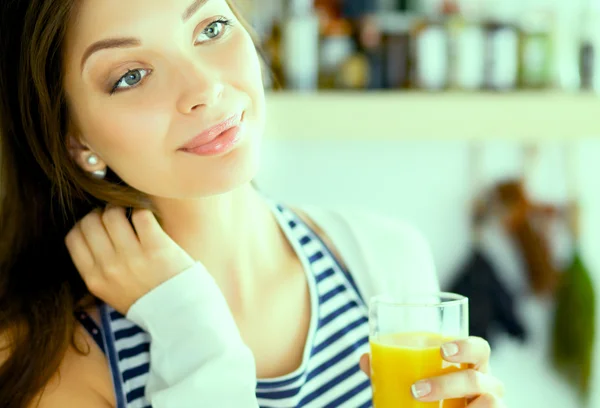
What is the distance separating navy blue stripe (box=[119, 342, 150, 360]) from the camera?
109 centimetres

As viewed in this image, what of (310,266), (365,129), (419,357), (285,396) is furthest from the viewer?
(365,129)

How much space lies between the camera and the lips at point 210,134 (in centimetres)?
99

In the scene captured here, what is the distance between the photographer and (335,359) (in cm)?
118

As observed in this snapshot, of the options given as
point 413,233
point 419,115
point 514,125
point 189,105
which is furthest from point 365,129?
point 189,105

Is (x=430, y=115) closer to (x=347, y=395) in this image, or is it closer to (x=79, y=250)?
(x=347, y=395)

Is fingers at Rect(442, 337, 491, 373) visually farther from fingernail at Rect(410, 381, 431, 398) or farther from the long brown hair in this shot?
Result: the long brown hair

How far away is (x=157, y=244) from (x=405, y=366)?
1.26 feet

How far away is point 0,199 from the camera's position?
1163mm

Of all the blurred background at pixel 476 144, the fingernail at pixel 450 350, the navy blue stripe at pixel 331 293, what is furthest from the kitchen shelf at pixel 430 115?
the fingernail at pixel 450 350

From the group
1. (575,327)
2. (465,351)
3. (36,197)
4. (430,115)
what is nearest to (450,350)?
(465,351)

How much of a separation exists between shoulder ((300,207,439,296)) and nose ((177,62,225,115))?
0.38 metres

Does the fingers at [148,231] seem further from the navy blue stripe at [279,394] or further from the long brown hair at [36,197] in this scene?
the navy blue stripe at [279,394]

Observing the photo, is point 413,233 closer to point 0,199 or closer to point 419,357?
point 419,357

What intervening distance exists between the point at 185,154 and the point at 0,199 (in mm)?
354
